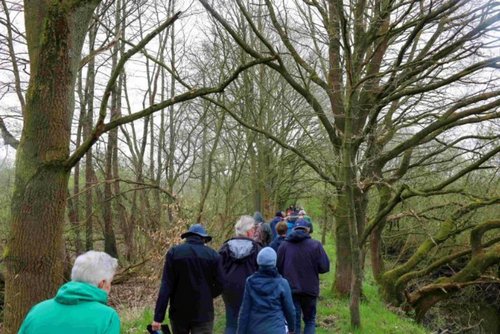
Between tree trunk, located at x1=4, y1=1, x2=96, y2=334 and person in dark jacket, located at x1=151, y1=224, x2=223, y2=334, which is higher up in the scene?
tree trunk, located at x1=4, y1=1, x2=96, y2=334

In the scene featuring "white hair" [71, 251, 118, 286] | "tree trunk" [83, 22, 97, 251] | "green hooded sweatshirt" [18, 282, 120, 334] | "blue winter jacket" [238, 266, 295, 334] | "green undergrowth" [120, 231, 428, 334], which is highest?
"tree trunk" [83, 22, 97, 251]

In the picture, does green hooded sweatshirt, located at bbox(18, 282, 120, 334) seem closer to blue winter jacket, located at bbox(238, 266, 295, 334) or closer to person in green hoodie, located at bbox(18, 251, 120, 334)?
person in green hoodie, located at bbox(18, 251, 120, 334)

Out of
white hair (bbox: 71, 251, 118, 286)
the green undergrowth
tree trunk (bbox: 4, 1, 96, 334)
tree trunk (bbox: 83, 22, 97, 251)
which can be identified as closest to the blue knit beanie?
tree trunk (bbox: 4, 1, 96, 334)

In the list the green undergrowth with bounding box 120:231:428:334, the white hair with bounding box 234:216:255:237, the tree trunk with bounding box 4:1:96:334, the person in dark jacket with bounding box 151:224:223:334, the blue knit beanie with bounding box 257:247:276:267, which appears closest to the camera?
the tree trunk with bounding box 4:1:96:334

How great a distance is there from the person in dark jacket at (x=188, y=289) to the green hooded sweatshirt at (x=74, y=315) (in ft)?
8.12

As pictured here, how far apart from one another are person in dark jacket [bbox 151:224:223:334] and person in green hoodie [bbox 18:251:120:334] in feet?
7.90

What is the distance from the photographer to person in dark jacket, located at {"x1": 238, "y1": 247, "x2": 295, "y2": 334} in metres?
4.79

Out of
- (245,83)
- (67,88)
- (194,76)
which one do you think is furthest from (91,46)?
(67,88)

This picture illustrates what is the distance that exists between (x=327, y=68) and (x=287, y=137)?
995cm

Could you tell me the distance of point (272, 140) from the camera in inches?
516

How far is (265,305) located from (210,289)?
743mm

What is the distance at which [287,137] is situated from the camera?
2061cm

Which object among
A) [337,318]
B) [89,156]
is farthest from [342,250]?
[89,156]

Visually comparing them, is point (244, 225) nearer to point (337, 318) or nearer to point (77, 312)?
point (77, 312)
